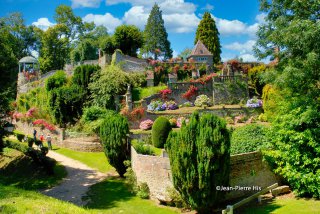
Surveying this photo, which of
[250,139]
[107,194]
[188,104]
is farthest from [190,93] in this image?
[250,139]

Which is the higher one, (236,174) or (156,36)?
(156,36)

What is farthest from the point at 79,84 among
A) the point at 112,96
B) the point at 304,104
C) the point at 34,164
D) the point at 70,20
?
the point at 70,20

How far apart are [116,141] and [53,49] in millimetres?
41586

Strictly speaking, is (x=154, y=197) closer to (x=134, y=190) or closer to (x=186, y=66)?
(x=134, y=190)

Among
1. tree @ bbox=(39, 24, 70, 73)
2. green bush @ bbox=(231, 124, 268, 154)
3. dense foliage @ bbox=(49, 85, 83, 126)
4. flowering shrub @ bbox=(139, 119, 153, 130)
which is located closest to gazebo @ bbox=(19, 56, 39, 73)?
tree @ bbox=(39, 24, 70, 73)

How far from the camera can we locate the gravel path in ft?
60.7

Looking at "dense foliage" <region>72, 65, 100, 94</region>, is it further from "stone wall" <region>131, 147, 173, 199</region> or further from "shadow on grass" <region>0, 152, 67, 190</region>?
"stone wall" <region>131, 147, 173, 199</region>

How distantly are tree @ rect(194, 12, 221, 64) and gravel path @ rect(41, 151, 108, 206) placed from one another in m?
29.1

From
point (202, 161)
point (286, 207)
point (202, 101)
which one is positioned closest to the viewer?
point (286, 207)

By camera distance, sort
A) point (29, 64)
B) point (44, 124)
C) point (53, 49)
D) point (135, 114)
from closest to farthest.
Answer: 1. point (135, 114)
2. point (44, 124)
3. point (29, 64)
4. point (53, 49)

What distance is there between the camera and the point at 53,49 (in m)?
57.1

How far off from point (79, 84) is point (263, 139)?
21.7m

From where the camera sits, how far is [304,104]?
14.5 metres

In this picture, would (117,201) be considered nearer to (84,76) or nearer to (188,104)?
(188,104)
